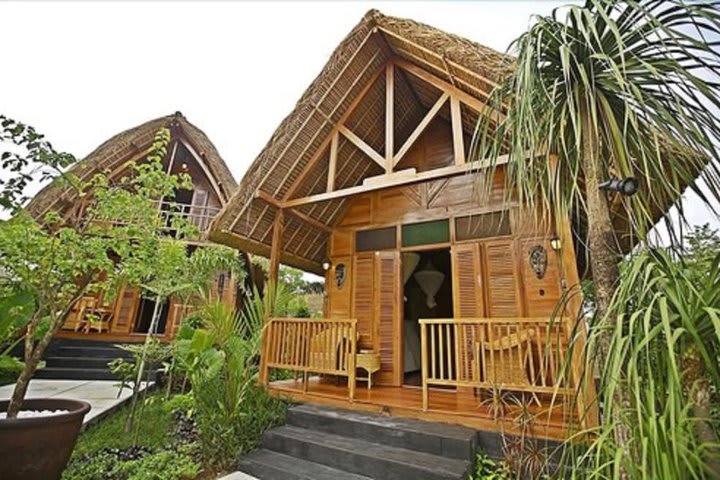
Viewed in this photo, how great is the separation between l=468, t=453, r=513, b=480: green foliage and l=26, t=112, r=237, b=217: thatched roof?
28.6ft

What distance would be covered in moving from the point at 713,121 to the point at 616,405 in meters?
1.41

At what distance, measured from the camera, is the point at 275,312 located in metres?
4.76

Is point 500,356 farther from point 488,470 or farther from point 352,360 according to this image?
point 352,360

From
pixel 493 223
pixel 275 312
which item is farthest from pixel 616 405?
pixel 275 312

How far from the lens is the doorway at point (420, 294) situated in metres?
6.05

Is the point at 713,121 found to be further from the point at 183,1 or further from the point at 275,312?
the point at 183,1

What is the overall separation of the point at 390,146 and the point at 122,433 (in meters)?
4.94

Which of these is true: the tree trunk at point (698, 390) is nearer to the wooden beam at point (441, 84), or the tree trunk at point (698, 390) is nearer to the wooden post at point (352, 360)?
the wooden post at point (352, 360)

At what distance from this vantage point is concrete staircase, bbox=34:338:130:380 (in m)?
6.58

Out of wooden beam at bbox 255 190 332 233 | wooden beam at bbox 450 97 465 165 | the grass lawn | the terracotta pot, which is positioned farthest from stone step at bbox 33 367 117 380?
wooden beam at bbox 450 97 465 165

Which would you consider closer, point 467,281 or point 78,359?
point 467,281

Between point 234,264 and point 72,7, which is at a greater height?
point 72,7

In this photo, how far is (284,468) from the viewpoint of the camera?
9.89 ft

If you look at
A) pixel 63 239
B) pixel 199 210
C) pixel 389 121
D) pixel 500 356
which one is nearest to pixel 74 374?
pixel 199 210
